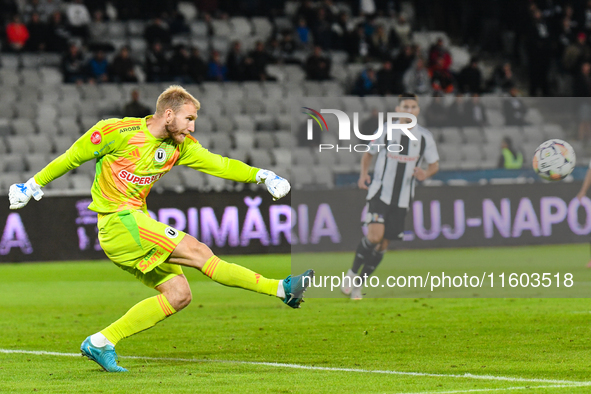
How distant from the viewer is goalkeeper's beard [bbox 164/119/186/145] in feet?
21.7

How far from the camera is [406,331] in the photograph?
27.8 feet

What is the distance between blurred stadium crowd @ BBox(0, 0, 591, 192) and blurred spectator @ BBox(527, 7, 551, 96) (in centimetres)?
3

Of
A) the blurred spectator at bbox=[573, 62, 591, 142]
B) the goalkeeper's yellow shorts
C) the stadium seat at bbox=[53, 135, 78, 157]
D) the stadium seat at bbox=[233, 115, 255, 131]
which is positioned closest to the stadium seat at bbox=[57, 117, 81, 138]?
the stadium seat at bbox=[53, 135, 78, 157]

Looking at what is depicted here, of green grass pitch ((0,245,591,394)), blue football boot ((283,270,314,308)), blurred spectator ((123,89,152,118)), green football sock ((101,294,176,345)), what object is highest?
blurred spectator ((123,89,152,118))

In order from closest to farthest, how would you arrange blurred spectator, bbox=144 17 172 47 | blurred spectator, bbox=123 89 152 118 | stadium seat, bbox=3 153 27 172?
stadium seat, bbox=3 153 27 172
blurred spectator, bbox=123 89 152 118
blurred spectator, bbox=144 17 172 47

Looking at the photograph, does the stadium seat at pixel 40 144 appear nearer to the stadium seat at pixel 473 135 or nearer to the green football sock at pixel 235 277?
the stadium seat at pixel 473 135

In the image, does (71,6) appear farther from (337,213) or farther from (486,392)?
(486,392)

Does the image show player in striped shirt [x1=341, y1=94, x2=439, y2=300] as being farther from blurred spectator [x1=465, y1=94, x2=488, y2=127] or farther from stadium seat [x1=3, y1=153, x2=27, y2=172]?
stadium seat [x1=3, y1=153, x2=27, y2=172]

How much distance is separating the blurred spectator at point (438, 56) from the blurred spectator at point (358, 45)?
1.56 meters

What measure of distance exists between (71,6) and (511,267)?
12536 millimetres

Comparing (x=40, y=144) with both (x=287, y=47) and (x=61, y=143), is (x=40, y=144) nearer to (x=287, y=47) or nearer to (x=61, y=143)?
(x=61, y=143)

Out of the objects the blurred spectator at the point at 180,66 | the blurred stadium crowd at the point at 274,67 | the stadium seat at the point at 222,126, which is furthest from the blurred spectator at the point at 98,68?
the stadium seat at the point at 222,126

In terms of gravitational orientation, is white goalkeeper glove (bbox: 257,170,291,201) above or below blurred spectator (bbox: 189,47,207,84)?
below

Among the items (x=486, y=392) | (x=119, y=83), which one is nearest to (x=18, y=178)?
(x=119, y=83)
